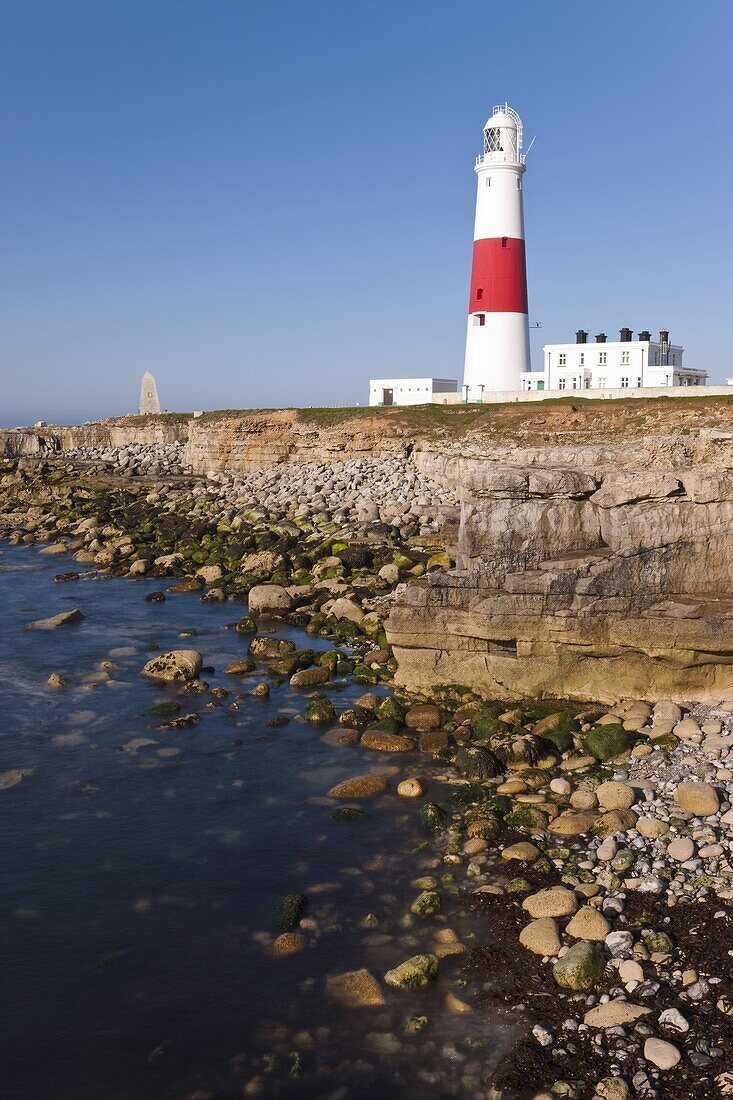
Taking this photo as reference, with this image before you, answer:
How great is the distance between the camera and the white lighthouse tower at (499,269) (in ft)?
157

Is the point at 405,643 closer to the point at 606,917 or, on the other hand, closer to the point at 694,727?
the point at 694,727

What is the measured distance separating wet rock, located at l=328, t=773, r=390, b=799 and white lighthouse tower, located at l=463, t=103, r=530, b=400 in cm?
3732

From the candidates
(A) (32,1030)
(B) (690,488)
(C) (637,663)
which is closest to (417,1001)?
(A) (32,1030)

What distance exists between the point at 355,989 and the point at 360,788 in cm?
420

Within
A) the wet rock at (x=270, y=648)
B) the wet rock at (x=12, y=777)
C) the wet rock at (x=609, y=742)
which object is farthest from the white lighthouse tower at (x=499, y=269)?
the wet rock at (x=12, y=777)

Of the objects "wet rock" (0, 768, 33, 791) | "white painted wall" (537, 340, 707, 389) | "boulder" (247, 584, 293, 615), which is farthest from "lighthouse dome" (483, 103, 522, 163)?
"wet rock" (0, 768, 33, 791)

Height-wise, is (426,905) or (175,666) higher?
(175,666)

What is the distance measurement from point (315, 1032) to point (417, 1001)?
1.00 meters

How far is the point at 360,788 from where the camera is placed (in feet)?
41.5

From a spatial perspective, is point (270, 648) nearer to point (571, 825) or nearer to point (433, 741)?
point (433, 741)

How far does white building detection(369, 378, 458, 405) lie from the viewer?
173ft

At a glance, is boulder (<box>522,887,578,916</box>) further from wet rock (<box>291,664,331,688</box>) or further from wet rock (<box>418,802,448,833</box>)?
wet rock (<box>291,664,331,688</box>)

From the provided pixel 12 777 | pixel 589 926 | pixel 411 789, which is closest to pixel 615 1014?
pixel 589 926

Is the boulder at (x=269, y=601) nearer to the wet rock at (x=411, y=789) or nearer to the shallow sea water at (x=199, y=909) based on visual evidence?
the shallow sea water at (x=199, y=909)
